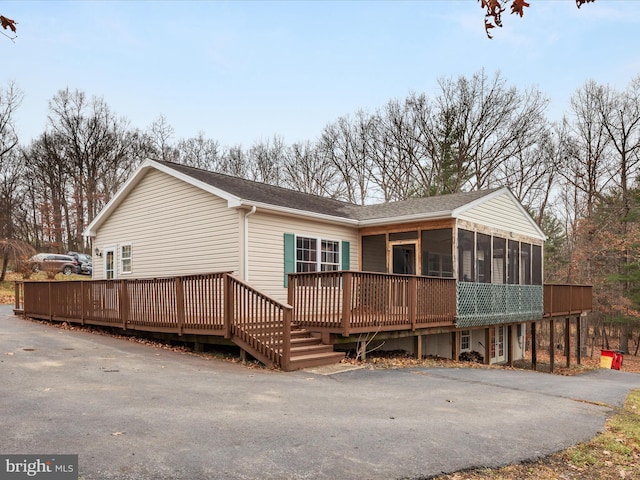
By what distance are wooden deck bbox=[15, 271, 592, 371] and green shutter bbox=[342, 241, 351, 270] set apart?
3.16 metres

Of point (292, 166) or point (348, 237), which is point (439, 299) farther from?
point (292, 166)

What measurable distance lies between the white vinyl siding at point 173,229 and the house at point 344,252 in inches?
1.3

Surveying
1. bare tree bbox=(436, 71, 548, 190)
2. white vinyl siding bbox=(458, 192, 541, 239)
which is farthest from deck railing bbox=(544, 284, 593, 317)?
bare tree bbox=(436, 71, 548, 190)

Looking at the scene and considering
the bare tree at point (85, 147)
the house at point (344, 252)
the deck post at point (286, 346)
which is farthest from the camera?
the bare tree at point (85, 147)

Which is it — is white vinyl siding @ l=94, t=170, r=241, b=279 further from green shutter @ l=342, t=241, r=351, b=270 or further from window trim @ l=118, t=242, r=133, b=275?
green shutter @ l=342, t=241, r=351, b=270

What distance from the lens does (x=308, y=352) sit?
10.0 meters

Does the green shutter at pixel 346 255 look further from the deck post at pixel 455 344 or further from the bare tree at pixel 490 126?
the bare tree at pixel 490 126

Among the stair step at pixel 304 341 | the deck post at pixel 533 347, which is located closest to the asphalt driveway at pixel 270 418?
the stair step at pixel 304 341

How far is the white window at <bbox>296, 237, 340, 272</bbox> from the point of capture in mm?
14031

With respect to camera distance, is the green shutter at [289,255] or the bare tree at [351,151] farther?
the bare tree at [351,151]

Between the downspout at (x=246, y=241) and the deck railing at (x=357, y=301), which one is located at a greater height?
the downspout at (x=246, y=241)

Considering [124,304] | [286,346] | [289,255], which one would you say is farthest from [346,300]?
[124,304]

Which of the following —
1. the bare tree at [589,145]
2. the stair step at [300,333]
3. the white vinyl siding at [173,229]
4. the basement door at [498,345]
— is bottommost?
the basement door at [498,345]

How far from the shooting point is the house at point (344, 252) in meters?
11.2
